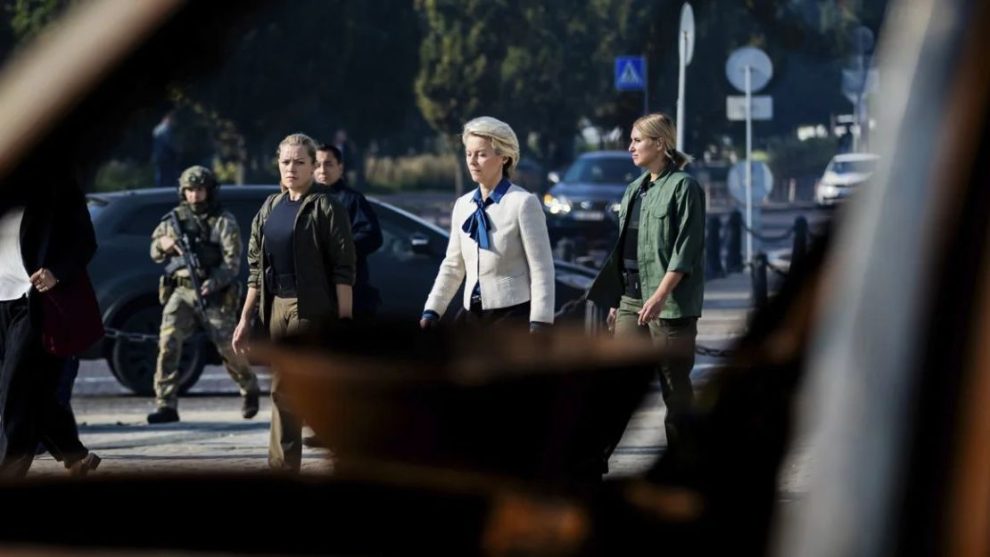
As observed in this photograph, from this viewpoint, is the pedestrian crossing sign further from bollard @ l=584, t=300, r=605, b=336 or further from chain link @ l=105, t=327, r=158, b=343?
Result: chain link @ l=105, t=327, r=158, b=343

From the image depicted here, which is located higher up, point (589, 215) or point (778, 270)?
point (778, 270)

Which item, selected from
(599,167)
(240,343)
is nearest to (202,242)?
(599,167)

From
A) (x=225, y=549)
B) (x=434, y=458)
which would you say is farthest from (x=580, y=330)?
(x=225, y=549)

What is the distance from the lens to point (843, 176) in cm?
80

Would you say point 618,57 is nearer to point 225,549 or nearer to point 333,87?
point 333,87

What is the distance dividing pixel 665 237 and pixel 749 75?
11.9 feet

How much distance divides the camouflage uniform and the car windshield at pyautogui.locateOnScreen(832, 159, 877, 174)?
8.70m

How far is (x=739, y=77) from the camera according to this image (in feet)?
3.76

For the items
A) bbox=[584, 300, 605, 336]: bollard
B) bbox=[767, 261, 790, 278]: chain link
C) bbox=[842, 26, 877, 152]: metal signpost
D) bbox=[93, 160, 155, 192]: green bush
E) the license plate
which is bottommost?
the license plate

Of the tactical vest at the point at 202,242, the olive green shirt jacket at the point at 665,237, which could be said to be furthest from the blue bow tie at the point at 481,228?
the tactical vest at the point at 202,242

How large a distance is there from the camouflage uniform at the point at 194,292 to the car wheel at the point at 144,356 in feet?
3.07

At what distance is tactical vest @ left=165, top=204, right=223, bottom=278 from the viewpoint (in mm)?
9633

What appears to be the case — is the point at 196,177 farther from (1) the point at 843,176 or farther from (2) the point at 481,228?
(2) the point at 481,228

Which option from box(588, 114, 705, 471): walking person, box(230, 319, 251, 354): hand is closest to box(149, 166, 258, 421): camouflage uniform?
Result: box(588, 114, 705, 471): walking person
